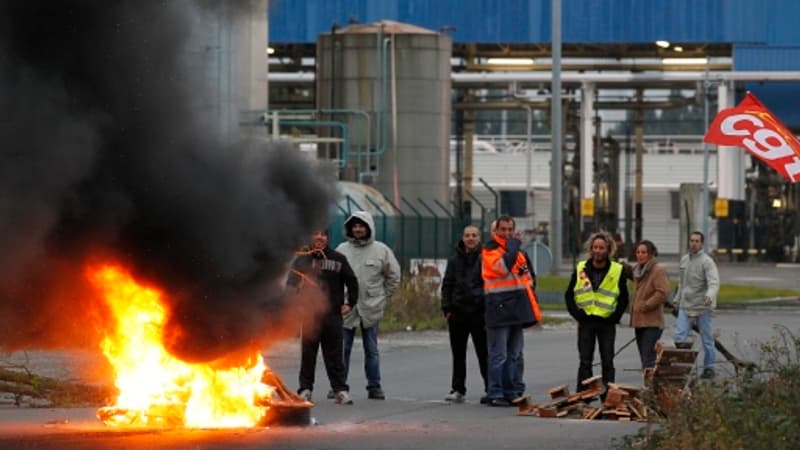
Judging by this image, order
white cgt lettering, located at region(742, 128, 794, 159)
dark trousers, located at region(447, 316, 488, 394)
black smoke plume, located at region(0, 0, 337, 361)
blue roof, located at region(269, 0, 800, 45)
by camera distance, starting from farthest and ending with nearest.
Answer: blue roof, located at region(269, 0, 800, 45)
dark trousers, located at region(447, 316, 488, 394)
white cgt lettering, located at region(742, 128, 794, 159)
black smoke plume, located at region(0, 0, 337, 361)

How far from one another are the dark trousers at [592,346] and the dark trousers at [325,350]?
2244mm

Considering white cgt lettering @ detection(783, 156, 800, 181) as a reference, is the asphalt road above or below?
below

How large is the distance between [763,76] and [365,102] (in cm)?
1615

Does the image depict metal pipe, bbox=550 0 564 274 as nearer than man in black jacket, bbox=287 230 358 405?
No

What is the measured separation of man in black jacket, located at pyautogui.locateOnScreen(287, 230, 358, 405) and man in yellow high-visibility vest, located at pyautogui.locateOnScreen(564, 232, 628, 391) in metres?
2.14

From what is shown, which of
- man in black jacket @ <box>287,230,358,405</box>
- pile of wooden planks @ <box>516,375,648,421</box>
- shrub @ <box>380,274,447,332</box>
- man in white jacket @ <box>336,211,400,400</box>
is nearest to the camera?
pile of wooden planks @ <box>516,375,648,421</box>

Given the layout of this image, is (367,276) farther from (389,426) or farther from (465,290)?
(389,426)

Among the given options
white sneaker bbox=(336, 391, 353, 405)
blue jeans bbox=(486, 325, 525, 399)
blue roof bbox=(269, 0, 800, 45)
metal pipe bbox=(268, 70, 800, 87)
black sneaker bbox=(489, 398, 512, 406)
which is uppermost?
blue roof bbox=(269, 0, 800, 45)

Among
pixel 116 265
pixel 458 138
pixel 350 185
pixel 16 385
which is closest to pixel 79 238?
pixel 116 265

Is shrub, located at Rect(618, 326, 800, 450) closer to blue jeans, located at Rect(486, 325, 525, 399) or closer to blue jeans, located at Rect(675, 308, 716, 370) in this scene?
blue jeans, located at Rect(486, 325, 525, 399)

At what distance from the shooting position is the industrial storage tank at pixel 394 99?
4453cm

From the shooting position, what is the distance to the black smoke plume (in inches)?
495

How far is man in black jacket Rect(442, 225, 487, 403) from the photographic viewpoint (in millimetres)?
17312

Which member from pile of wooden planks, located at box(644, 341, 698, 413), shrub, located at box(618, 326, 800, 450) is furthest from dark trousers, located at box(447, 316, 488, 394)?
shrub, located at box(618, 326, 800, 450)
